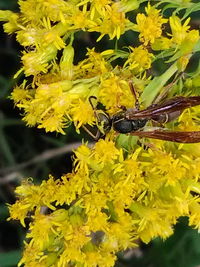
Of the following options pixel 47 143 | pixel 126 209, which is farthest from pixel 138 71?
pixel 47 143

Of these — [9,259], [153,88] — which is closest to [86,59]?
[153,88]

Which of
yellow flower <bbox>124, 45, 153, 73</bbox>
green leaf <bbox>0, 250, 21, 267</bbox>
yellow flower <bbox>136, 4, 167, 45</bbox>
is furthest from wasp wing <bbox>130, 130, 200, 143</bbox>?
green leaf <bbox>0, 250, 21, 267</bbox>

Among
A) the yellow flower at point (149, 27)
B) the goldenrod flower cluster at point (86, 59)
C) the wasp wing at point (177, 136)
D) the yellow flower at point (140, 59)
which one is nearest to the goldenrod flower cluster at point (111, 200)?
the wasp wing at point (177, 136)

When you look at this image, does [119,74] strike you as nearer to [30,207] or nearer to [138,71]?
[138,71]

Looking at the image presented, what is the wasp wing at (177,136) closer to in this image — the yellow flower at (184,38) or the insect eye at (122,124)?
the insect eye at (122,124)

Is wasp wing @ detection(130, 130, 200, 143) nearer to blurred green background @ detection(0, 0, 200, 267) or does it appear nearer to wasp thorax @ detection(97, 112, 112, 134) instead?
wasp thorax @ detection(97, 112, 112, 134)

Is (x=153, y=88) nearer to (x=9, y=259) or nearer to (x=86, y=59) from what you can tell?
(x=86, y=59)
